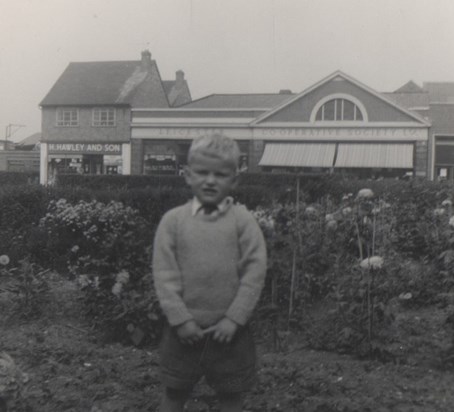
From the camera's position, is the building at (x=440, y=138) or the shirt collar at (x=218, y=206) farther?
the building at (x=440, y=138)

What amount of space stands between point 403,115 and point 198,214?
32.0 m

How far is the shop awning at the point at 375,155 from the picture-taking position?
32.6 meters

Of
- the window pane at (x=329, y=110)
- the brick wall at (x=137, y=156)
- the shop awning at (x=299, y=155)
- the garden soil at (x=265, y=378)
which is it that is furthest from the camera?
the brick wall at (x=137, y=156)

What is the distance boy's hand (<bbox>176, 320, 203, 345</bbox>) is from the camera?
8.70 feet

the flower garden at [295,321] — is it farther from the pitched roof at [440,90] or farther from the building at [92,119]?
the pitched roof at [440,90]

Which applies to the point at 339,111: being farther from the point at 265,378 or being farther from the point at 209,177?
the point at 209,177

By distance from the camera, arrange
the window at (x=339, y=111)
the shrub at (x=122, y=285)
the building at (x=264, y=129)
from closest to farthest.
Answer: the shrub at (x=122, y=285) → the building at (x=264, y=129) → the window at (x=339, y=111)

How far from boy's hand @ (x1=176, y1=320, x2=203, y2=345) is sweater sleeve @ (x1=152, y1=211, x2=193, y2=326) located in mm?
27

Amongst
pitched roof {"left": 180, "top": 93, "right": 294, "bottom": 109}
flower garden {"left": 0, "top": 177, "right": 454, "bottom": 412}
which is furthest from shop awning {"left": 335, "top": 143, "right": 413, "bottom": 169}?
flower garden {"left": 0, "top": 177, "right": 454, "bottom": 412}

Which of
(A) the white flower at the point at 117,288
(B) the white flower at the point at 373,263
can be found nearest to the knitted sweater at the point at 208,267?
(B) the white flower at the point at 373,263

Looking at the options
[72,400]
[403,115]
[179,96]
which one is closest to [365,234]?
[72,400]

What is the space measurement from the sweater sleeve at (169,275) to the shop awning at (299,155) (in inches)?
1221

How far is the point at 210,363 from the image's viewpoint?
2.76 metres

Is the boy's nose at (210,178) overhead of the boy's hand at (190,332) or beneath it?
overhead
